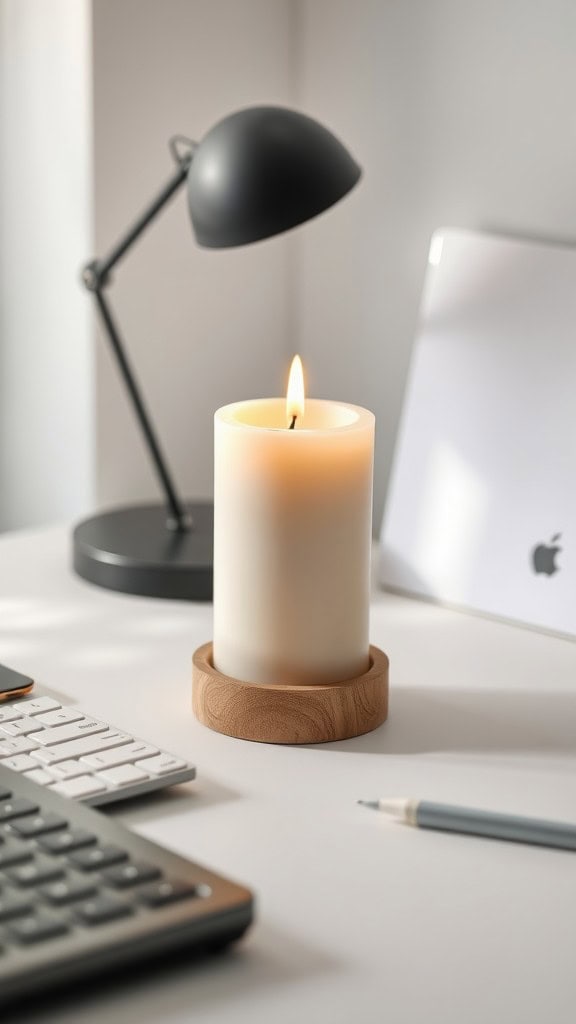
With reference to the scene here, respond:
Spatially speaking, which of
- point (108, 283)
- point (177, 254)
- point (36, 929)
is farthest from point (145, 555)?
point (36, 929)

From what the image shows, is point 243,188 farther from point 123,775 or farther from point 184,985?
point 184,985

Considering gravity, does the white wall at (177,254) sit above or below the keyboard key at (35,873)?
above

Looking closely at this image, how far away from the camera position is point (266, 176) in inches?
34.2

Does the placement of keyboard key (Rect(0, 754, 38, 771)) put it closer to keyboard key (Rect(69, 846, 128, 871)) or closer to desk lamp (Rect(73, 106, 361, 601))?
keyboard key (Rect(69, 846, 128, 871))

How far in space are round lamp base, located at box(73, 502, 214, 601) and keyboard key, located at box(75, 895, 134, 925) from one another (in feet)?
1.60

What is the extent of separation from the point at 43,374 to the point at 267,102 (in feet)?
1.04

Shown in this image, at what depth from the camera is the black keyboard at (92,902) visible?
48cm

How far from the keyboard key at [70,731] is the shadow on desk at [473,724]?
12 centimetres

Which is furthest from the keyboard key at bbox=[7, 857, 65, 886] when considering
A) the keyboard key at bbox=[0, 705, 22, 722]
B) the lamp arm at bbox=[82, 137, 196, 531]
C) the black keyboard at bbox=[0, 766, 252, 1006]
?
the lamp arm at bbox=[82, 137, 196, 531]

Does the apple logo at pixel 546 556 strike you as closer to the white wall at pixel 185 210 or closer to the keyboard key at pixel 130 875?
the white wall at pixel 185 210

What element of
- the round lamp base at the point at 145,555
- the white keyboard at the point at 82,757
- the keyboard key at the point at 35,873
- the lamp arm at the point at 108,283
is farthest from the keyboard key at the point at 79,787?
the lamp arm at the point at 108,283

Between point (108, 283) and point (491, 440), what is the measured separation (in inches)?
12.6

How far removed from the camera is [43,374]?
48.5 inches

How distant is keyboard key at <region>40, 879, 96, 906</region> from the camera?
0.50m
